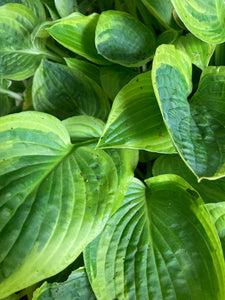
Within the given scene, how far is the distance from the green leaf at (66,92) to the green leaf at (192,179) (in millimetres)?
201

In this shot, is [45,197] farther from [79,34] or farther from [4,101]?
[4,101]

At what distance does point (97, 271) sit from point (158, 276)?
0.11 metres

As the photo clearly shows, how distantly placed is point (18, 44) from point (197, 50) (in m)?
0.48

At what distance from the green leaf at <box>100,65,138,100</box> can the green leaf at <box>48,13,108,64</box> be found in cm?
3

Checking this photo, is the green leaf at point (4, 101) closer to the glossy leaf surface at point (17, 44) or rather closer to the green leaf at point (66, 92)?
the glossy leaf surface at point (17, 44)

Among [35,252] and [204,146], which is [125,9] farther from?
[35,252]

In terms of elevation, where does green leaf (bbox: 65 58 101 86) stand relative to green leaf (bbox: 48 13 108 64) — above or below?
below

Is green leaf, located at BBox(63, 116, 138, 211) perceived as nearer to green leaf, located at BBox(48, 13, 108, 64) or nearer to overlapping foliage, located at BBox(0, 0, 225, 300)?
overlapping foliage, located at BBox(0, 0, 225, 300)

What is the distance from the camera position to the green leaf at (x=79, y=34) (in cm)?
66

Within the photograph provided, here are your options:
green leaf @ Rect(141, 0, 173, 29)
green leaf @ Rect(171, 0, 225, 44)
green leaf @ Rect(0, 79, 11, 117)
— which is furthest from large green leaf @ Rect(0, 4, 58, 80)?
green leaf @ Rect(171, 0, 225, 44)

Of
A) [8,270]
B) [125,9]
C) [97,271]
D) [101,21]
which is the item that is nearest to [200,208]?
[97,271]

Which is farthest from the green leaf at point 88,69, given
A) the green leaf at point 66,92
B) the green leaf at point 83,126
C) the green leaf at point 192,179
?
the green leaf at point 192,179

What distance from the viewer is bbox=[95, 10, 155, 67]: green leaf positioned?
62cm

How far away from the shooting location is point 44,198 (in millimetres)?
494
